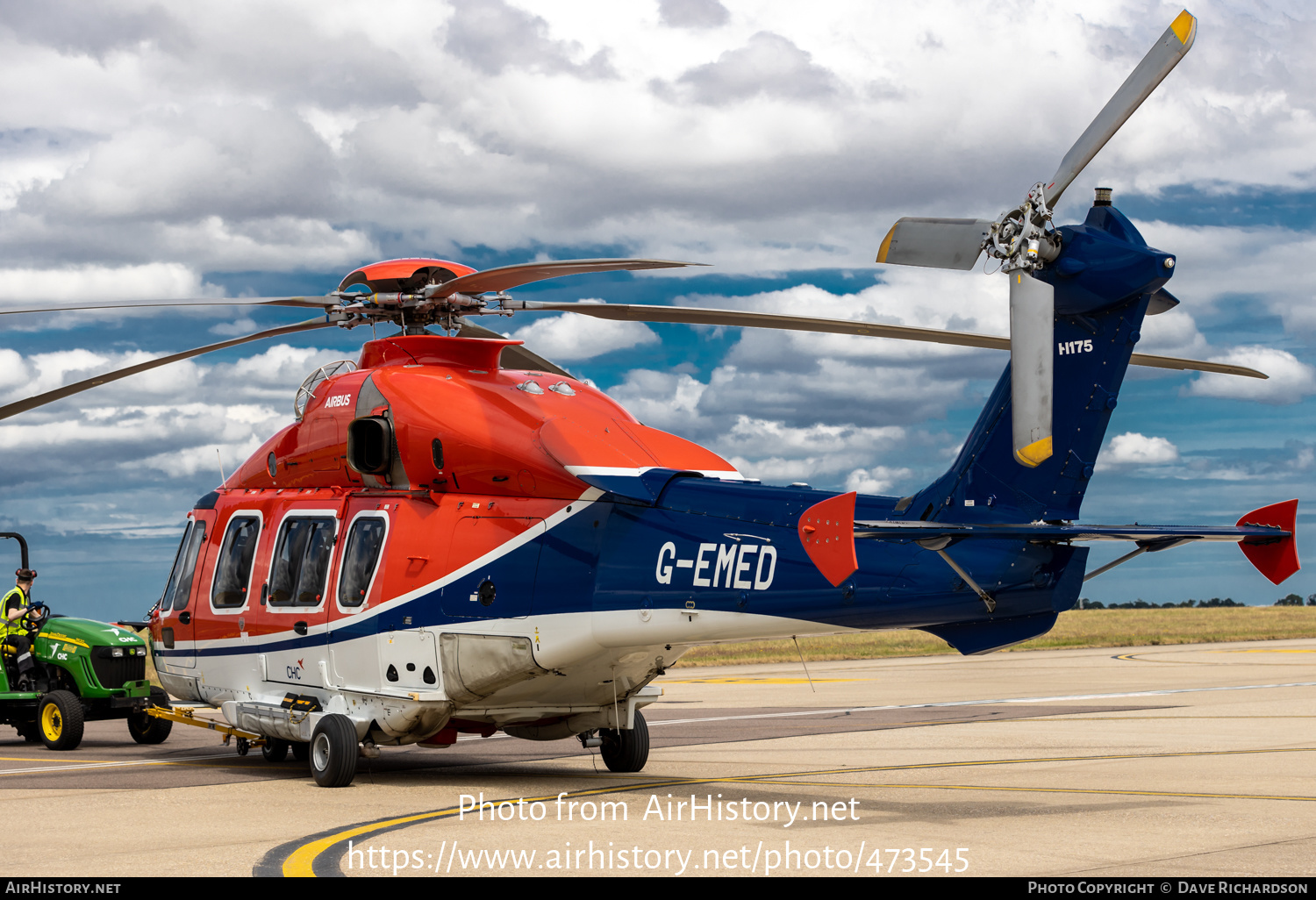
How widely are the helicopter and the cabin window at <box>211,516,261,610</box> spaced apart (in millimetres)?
45

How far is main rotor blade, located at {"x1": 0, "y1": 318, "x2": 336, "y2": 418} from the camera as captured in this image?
1524cm

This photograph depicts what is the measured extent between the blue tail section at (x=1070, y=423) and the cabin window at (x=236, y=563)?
338 inches

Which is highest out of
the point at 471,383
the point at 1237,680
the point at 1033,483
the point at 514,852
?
the point at 471,383

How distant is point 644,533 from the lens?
1317 centimetres

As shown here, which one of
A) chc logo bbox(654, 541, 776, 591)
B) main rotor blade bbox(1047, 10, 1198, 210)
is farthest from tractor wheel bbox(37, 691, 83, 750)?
main rotor blade bbox(1047, 10, 1198, 210)

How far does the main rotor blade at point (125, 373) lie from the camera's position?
15242 mm

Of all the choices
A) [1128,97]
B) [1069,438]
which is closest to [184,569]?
[1069,438]

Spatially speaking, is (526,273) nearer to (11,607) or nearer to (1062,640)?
(11,607)

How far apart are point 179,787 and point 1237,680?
80.8ft

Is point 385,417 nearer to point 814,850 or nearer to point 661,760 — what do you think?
point 661,760

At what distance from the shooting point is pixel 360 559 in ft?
49.6

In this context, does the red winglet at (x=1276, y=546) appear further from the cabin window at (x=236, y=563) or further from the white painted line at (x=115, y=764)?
the white painted line at (x=115, y=764)

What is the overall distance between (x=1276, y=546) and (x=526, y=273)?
7.31 m

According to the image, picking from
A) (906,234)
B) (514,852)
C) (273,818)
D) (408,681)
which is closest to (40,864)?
(273,818)
